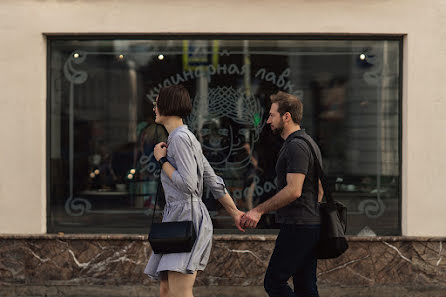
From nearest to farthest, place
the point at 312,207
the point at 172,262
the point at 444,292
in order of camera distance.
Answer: the point at 172,262, the point at 312,207, the point at 444,292

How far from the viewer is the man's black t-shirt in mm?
4035

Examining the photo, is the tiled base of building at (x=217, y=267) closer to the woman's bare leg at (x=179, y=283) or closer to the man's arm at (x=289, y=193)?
the man's arm at (x=289, y=193)

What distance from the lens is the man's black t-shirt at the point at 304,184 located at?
404 cm

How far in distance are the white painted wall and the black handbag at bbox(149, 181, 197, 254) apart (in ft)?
11.3

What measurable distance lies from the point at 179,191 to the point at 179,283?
0.55 metres

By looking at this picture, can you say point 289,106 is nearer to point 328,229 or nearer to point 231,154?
point 328,229

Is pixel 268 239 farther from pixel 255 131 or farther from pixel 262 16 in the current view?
pixel 262 16

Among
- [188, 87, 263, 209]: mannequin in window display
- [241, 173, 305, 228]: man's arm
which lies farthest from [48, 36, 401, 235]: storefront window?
[241, 173, 305, 228]: man's arm

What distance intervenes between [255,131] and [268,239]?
121cm

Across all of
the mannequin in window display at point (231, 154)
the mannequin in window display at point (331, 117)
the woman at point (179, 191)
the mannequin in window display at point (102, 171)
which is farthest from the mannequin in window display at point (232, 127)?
the woman at point (179, 191)

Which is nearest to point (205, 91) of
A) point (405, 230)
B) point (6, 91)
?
point (6, 91)

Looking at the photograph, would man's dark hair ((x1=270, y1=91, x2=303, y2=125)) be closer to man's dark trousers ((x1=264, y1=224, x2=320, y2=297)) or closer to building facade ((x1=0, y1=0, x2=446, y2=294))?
man's dark trousers ((x1=264, y1=224, x2=320, y2=297))

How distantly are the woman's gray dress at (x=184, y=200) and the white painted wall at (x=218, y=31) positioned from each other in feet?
10.4

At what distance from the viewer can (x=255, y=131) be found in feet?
22.3
